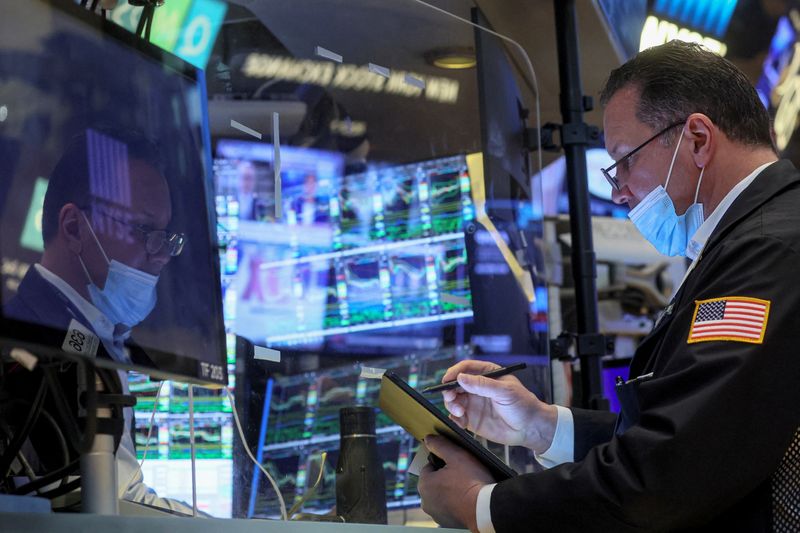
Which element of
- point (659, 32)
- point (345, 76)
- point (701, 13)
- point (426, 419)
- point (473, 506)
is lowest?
point (473, 506)

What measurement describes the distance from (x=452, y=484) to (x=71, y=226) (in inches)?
24.5

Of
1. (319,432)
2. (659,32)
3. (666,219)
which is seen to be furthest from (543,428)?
(659,32)

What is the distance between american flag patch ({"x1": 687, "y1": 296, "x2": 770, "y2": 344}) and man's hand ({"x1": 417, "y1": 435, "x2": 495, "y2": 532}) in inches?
13.7

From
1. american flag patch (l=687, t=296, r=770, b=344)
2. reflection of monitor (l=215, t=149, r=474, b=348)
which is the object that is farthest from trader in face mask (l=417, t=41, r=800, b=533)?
reflection of monitor (l=215, t=149, r=474, b=348)

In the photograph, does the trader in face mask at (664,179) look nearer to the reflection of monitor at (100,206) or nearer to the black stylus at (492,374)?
the black stylus at (492,374)

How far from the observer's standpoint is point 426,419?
4.82 feet

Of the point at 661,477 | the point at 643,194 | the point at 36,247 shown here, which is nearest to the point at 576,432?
the point at 643,194

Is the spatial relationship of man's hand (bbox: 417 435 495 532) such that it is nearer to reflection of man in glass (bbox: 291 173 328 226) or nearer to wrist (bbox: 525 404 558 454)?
wrist (bbox: 525 404 558 454)

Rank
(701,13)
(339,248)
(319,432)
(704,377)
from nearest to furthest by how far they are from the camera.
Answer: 1. (704,377)
2. (319,432)
3. (339,248)
4. (701,13)

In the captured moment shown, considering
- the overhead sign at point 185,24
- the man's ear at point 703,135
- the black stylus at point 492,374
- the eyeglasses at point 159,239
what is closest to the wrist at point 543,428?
the black stylus at point 492,374

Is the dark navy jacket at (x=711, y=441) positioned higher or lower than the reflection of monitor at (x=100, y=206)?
lower

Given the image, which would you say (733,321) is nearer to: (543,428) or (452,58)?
(543,428)

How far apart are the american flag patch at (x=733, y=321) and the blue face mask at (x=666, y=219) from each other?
358mm

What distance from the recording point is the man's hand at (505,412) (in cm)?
192
